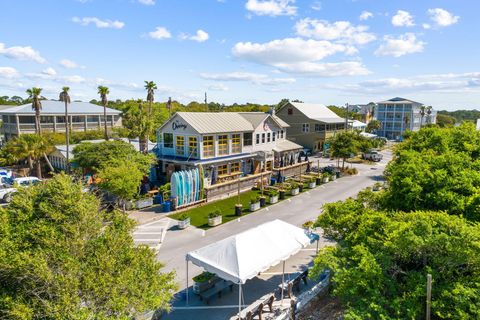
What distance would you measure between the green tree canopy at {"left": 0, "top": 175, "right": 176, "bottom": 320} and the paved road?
692cm

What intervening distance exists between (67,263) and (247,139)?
30106 millimetres

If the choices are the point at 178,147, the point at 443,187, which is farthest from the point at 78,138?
the point at 443,187

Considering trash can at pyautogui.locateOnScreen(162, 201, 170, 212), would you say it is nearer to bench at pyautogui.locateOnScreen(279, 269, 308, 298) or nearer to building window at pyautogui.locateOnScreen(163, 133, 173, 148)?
building window at pyautogui.locateOnScreen(163, 133, 173, 148)

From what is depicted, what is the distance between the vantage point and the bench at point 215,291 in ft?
46.4

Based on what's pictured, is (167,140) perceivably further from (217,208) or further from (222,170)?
(217,208)

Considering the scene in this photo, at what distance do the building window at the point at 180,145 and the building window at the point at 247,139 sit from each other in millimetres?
7300

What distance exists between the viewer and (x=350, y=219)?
1380cm

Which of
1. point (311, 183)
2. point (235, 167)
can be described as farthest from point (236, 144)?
point (311, 183)

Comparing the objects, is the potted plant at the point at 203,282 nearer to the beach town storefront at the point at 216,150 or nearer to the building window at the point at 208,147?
the beach town storefront at the point at 216,150

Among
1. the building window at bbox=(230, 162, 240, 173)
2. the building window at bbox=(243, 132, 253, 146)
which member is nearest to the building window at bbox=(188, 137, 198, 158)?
the building window at bbox=(230, 162, 240, 173)

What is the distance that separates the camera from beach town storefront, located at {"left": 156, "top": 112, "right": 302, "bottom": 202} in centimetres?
3164

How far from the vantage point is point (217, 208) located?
2748cm

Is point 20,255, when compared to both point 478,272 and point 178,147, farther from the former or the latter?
point 178,147

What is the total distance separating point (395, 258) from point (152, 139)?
4766cm
